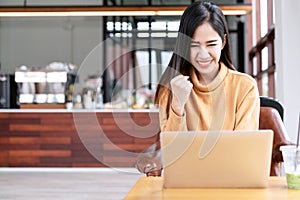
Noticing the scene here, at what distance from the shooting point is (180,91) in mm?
1591

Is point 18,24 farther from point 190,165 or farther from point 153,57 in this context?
point 190,165

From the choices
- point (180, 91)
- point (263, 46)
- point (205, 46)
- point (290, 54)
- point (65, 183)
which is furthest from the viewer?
point (263, 46)

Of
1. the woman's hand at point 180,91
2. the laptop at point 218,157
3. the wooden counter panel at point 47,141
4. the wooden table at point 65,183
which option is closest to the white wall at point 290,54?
the wooden table at point 65,183

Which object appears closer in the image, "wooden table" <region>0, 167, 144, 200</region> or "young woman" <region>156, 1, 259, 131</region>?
"young woman" <region>156, 1, 259, 131</region>

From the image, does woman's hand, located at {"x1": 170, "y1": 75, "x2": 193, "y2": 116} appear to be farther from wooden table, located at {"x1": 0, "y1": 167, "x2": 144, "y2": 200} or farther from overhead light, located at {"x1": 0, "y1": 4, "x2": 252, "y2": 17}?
overhead light, located at {"x1": 0, "y1": 4, "x2": 252, "y2": 17}

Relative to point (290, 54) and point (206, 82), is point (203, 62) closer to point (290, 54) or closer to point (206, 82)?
point (206, 82)

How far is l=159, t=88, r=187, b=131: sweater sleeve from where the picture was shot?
5.64ft

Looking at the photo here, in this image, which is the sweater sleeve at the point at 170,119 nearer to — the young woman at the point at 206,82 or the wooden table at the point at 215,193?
the young woman at the point at 206,82

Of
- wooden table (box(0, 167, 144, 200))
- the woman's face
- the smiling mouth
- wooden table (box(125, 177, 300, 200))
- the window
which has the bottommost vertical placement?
wooden table (box(0, 167, 144, 200))

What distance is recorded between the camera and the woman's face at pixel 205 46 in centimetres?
171

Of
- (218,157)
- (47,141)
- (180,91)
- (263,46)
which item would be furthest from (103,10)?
(218,157)

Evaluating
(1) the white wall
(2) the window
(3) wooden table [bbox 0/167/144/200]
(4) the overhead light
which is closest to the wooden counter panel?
(3) wooden table [bbox 0/167/144/200]

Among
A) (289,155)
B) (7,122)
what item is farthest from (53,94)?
(289,155)

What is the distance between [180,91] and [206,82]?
337 mm
